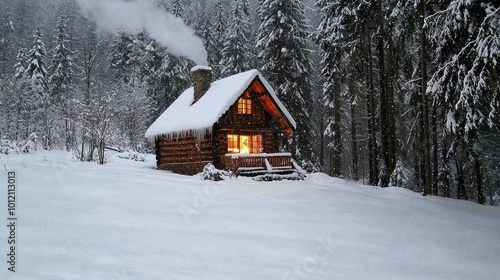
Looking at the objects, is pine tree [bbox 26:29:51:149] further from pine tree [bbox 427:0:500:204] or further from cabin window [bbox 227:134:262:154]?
pine tree [bbox 427:0:500:204]

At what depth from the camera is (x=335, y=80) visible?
26.6 metres

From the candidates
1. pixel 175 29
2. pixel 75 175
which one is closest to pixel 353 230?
pixel 75 175

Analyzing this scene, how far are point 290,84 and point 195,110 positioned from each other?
9.55 meters

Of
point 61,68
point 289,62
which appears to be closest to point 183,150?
point 289,62

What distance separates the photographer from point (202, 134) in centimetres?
1978

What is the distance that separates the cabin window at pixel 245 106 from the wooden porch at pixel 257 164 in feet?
12.3

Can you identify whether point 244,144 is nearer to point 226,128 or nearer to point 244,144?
point 244,144

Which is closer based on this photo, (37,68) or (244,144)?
(244,144)

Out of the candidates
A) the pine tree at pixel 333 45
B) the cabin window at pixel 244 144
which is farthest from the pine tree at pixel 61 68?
the pine tree at pixel 333 45

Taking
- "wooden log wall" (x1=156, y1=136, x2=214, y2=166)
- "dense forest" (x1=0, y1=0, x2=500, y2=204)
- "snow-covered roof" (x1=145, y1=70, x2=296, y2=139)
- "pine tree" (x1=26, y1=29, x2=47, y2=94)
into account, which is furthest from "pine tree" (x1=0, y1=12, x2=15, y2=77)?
"snow-covered roof" (x1=145, y1=70, x2=296, y2=139)

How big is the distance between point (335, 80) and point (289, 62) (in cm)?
414

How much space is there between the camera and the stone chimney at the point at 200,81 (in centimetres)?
2333

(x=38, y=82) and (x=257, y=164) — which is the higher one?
(x=38, y=82)

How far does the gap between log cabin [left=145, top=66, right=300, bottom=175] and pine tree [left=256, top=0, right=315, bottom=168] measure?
5.85 metres
